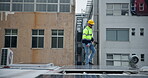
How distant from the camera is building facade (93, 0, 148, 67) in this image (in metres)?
22.9

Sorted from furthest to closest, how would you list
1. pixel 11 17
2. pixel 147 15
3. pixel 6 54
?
pixel 147 15 < pixel 11 17 < pixel 6 54

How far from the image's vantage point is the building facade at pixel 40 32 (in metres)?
19.8

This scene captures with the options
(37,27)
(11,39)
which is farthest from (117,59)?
(11,39)

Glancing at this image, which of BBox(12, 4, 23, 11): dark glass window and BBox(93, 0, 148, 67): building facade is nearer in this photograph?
BBox(12, 4, 23, 11): dark glass window

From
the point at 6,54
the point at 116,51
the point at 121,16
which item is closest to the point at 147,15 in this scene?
the point at 121,16

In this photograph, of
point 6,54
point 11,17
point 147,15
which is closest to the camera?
point 6,54

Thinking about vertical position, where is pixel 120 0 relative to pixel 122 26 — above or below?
above

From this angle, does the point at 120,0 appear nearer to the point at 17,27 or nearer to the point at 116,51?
the point at 116,51

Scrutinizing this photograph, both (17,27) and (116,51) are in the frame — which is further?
(116,51)

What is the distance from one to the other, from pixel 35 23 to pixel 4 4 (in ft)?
11.8

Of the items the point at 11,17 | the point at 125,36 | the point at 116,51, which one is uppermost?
the point at 11,17

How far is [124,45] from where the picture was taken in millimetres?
23031

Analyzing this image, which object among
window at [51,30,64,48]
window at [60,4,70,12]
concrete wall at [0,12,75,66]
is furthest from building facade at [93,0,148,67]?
window at [51,30,64,48]

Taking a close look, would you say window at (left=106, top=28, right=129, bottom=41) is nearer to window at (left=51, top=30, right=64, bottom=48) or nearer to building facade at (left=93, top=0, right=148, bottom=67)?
building facade at (left=93, top=0, right=148, bottom=67)
